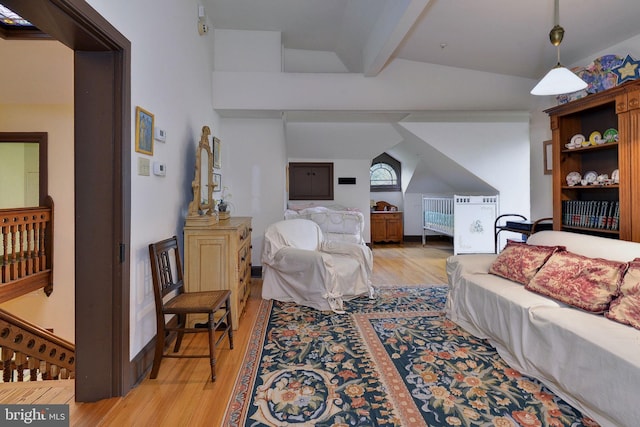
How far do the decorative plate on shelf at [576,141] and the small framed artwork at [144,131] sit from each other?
3.46 meters

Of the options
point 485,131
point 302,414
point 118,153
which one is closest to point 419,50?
point 485,131

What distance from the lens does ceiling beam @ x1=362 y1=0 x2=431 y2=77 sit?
7.79 ft

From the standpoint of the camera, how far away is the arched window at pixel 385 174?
26.2ft

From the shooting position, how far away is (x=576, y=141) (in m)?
2.79

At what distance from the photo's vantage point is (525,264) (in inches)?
92.0

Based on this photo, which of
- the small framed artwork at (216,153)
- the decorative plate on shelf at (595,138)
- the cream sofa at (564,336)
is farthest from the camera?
the small framed artwork at (216,153)

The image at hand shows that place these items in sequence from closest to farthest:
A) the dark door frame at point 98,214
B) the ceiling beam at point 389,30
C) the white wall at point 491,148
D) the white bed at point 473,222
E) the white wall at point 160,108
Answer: the dark door frame at point 98,214 < the white wall at point 160,108 < the ceiling beam at point 389,30 < the white wall at point 491,148 < the white bed at point 473,222

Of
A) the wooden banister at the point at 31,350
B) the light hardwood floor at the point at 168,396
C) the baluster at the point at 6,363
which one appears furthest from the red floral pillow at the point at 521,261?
the baluster at the point at 6,363

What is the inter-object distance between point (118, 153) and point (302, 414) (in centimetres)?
171

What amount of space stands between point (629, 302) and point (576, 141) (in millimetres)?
1715

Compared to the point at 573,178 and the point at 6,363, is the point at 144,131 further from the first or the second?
the point at 573,178

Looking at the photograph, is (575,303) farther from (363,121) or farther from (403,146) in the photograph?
(403,146)

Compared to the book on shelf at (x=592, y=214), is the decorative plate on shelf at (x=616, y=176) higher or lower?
higher

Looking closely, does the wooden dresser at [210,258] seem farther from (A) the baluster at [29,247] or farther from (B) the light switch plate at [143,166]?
(A) the baluster at [29,247]
